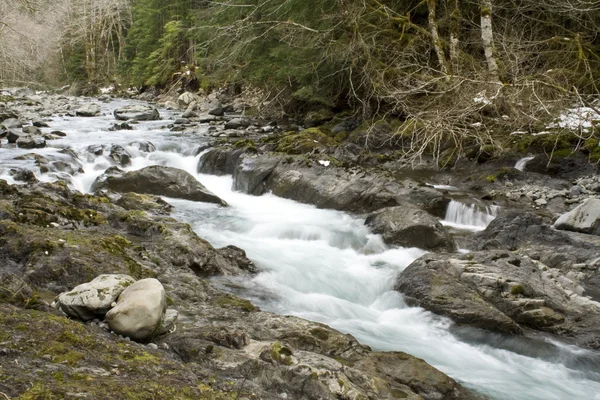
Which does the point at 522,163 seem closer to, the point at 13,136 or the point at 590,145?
the point at 590,145

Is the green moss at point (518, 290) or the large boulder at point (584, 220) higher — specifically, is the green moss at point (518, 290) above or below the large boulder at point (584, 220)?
below

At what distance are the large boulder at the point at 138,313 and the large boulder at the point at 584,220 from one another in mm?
6730

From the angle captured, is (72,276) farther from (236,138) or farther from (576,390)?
(236,138)

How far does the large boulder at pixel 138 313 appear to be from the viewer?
320 centimetres

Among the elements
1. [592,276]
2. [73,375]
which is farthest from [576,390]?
[73,375]

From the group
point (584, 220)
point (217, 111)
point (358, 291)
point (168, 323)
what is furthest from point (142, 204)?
point (217, 111)

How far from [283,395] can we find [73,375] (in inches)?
47.3

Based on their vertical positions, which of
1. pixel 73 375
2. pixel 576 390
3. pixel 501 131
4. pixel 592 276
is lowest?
pixel 576 390

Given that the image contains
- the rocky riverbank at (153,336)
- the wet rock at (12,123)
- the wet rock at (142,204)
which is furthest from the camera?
the wet rock at (12,123)

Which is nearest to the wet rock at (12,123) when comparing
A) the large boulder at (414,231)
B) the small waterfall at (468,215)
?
the large boulder at (414,231)

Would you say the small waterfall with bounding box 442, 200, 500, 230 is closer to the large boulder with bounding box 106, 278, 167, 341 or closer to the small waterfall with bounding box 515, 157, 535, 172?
the small waterfall with bounding box 515, 157, 535, 172

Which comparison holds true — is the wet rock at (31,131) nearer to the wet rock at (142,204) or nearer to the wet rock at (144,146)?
the wet rock at (144,146)

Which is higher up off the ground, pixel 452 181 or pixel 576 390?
pixel 452 181

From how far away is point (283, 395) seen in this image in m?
3.01
